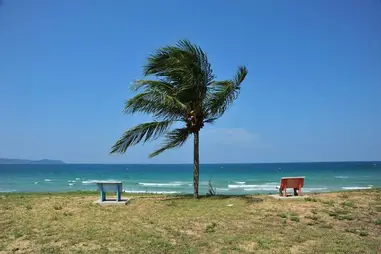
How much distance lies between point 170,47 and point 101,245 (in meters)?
6.33

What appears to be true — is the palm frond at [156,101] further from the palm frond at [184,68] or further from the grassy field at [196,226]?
the grassy field at [196,226]

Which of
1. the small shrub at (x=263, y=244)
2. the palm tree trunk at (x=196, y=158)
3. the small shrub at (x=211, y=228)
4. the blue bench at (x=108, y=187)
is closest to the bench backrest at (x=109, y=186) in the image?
the blue bench at (x=108, y=187)

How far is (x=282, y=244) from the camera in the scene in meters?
5.93

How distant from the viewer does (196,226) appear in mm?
7137

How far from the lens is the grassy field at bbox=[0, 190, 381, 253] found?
5.83 meters

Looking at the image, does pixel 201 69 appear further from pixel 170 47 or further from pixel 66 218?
pixel 66 218

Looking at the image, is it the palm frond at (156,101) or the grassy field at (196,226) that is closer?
the grassy field at (196,226)

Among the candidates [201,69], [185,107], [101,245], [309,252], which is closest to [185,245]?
[101,245]

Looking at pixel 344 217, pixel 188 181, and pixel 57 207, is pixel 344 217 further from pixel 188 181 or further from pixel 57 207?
pixel 188 181

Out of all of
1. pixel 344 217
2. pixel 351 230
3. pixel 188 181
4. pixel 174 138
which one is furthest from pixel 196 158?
pixel 188 181

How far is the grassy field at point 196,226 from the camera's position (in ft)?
19.1

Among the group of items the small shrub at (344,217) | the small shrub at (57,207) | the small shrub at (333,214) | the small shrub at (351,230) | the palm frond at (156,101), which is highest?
the palm frond at (156,101)

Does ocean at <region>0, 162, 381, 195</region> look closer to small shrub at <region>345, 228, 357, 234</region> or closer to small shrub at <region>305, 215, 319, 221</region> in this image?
small shrub at <region>305, 215, 319, 221</region>

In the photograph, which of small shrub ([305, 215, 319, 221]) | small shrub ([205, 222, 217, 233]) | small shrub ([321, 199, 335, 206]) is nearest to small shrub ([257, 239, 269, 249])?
small shrub ([205, 222, 217, 233])
